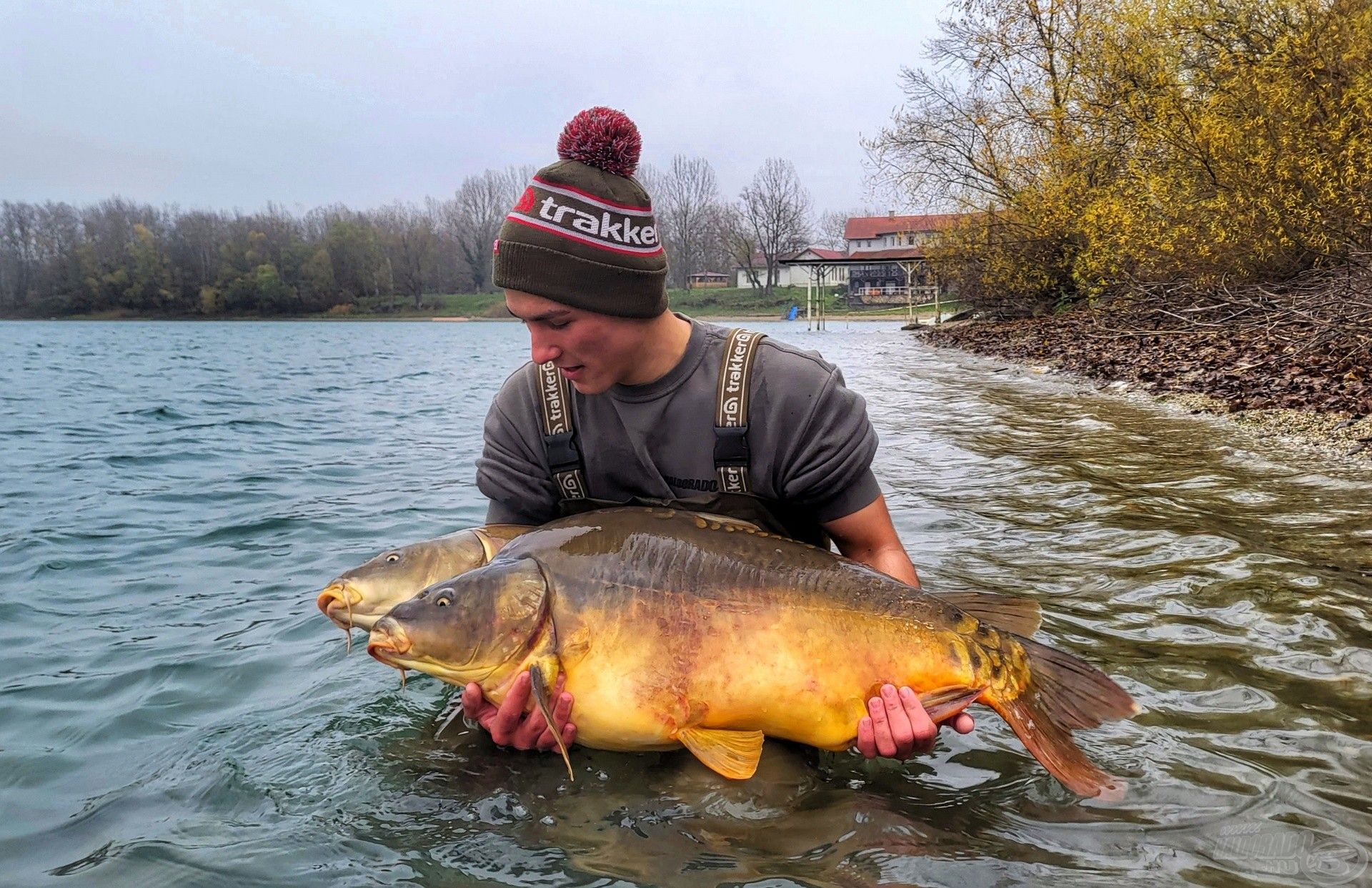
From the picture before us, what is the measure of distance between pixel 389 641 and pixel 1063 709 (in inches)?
64.9

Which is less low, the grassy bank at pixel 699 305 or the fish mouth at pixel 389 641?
the grassy bank at pixel 699 305

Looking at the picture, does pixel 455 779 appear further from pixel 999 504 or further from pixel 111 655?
pixel 999 504

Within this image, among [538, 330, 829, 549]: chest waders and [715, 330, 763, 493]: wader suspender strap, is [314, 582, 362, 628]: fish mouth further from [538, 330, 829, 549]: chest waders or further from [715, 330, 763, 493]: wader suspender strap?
[715, 330, 763, 493]: wader suspender strap

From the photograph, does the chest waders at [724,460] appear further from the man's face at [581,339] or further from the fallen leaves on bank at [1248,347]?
the fallen leaves on bank at [1248,347]

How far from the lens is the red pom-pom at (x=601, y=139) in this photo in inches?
115

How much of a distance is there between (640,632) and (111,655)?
3104 mm

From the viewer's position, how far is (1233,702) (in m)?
3.09

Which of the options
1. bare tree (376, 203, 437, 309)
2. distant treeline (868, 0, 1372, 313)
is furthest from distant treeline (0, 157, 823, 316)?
distant treeline (868, 0, 1372, 313)

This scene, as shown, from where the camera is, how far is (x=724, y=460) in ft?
9.73

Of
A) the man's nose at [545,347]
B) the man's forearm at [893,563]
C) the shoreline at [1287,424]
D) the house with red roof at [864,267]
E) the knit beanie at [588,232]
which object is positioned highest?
the house with red roof at [864,267]

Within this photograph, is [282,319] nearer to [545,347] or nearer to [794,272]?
[794,272]

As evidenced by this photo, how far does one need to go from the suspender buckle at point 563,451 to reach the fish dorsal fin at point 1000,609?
1157 mm

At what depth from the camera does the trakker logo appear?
2.86 metres

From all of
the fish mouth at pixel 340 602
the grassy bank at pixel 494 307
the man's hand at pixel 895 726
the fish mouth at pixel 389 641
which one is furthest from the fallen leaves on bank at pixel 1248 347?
the grassy bank at pixel 494 307
